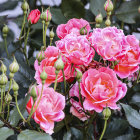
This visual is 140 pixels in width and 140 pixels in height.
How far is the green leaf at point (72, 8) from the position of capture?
0.57 m

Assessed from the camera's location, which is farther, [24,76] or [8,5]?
[8,5]

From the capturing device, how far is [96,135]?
547 millimetres

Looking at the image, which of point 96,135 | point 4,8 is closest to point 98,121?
point 96,135

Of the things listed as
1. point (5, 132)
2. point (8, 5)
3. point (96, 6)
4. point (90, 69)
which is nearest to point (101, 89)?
point (90, 69)

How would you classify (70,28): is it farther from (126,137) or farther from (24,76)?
(126,137)

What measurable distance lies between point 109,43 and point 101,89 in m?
0.06

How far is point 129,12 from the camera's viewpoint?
61cm

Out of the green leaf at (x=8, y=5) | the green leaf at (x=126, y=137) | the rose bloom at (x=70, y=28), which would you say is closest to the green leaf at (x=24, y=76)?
the rose bloom at (x=70, y=28)

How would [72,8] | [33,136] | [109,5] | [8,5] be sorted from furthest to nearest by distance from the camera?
[8,5] < [72,8] < [109,5] < [33,136]

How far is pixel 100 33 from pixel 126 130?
8.9 inches

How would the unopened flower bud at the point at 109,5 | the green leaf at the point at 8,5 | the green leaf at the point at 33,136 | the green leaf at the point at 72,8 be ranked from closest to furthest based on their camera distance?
the green leaf at the point at 33,136 < the unopened flower bud at the point at 109,5 < the green leaf at the point at 72,8 < the green leaf at the point at 8,5

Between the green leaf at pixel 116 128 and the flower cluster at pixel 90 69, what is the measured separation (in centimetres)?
14

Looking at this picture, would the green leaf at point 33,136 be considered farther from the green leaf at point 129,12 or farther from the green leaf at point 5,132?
the green leaf at point 129,12

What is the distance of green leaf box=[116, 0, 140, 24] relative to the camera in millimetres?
593
